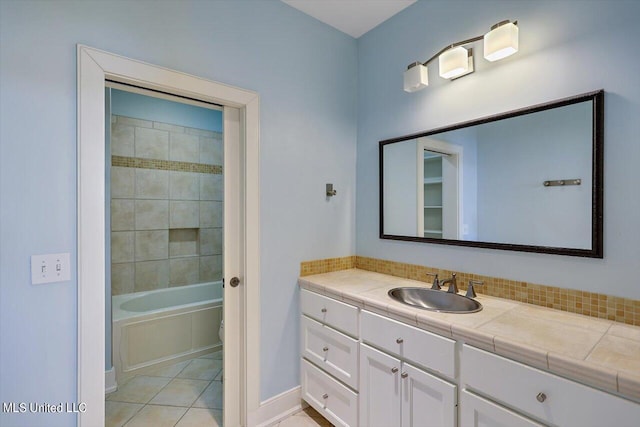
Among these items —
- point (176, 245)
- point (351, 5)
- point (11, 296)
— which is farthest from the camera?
point (176, 245)

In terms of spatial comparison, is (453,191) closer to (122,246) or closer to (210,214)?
(210,214)

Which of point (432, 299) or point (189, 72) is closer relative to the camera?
point (189, 72)

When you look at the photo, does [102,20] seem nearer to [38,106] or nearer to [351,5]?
[38,106]

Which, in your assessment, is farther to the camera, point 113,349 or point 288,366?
point 113,349

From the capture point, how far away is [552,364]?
976mm

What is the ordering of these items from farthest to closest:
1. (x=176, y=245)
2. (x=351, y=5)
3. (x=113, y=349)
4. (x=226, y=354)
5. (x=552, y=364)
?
(x=176, y=245)
(x=113, y=349)
(x=351, y=5)
(x=226, y=354)
(x=552, y=364)

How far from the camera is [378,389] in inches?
60.4

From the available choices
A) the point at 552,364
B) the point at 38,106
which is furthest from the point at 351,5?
the point at 552,364

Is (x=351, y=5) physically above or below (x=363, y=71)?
above

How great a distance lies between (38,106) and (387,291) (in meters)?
1.85

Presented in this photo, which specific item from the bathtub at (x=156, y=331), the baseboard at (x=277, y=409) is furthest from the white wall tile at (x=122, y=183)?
the baseboard at (x=277, y=409)

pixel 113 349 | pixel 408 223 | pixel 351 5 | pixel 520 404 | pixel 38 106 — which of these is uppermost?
pixel 351 5

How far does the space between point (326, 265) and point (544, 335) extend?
136cm

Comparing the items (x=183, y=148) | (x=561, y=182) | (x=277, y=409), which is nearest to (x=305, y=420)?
(x=277, y=409)
